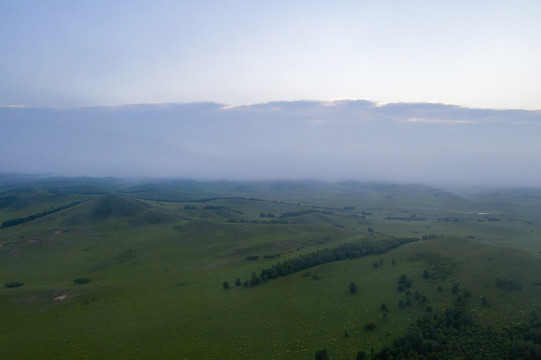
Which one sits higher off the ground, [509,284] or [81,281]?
[509,284]

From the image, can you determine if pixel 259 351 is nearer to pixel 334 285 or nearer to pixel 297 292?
pixel 297 292

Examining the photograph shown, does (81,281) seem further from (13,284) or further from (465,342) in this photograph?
(465,342)

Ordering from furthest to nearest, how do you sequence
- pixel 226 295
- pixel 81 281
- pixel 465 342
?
pixel 81 281
pixel 226 295
pixel 465 342

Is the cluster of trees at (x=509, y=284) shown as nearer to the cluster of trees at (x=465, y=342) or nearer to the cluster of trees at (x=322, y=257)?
the cluster of trees at (x=465, y=342)

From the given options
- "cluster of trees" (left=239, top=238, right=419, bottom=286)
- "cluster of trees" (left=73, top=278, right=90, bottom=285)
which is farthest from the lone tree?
"cluster of trees" (left=73, top=278, right=90, bottom=285)

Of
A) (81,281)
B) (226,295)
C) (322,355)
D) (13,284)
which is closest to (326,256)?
(226,295)

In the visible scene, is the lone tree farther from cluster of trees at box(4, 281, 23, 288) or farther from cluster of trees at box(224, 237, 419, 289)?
cluster of trees at box(4, 281, 23, 288)

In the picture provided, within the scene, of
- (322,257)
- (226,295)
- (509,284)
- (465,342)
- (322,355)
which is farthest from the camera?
(322,257)

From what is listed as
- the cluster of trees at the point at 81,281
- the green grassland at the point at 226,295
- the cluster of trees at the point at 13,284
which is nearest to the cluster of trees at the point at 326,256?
the green grassland at the point at 226,295
